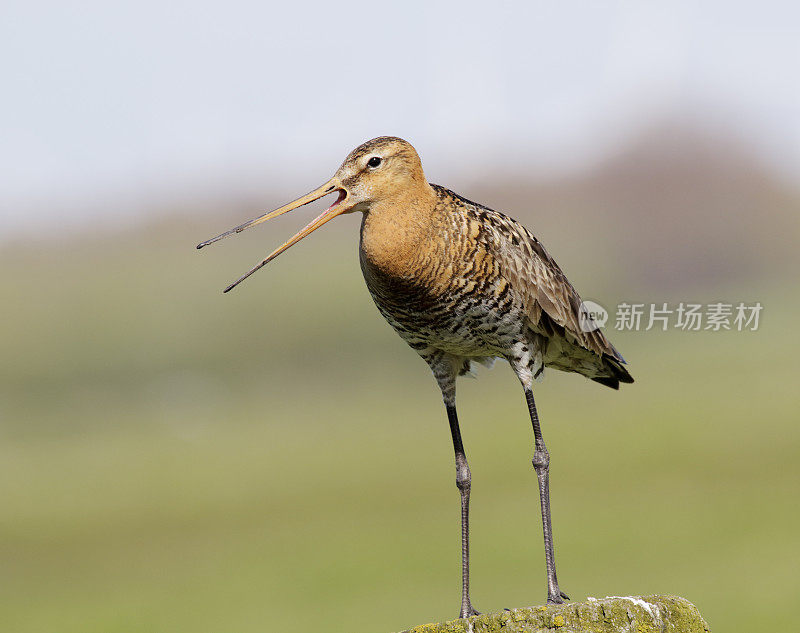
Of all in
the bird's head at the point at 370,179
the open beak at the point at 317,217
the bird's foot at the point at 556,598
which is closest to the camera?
the open beak at the point at 317,217

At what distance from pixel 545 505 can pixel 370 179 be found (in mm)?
3364

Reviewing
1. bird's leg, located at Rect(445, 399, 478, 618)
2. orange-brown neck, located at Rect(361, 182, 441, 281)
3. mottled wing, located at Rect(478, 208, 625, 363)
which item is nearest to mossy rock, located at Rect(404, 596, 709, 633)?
bird's leg, located at Rect(445, 399, 478, 618)

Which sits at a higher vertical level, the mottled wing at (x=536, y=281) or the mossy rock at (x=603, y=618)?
the mottled wing at (x=536, y=281)

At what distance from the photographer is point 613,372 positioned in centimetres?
1280

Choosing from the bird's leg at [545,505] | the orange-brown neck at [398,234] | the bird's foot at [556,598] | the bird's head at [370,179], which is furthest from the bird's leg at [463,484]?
the bird's head at [370,179]

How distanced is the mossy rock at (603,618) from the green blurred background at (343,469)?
26667 millimetres

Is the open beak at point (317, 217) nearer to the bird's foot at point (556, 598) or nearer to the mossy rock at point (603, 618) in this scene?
the mossy rock at point (603, 618)

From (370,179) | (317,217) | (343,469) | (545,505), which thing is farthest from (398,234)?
(343,469)

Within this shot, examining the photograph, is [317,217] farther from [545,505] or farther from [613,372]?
[613,372]

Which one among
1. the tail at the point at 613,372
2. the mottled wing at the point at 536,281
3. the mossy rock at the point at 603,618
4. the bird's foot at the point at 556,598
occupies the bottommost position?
the mossy rock at the point at 603,618

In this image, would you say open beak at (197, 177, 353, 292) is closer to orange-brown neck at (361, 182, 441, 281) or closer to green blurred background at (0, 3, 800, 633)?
orange-brown neck at (361, 182, 441, 281)

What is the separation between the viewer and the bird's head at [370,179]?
34.3 ft

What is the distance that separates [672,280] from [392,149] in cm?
15409

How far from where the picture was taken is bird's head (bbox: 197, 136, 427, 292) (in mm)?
10445
